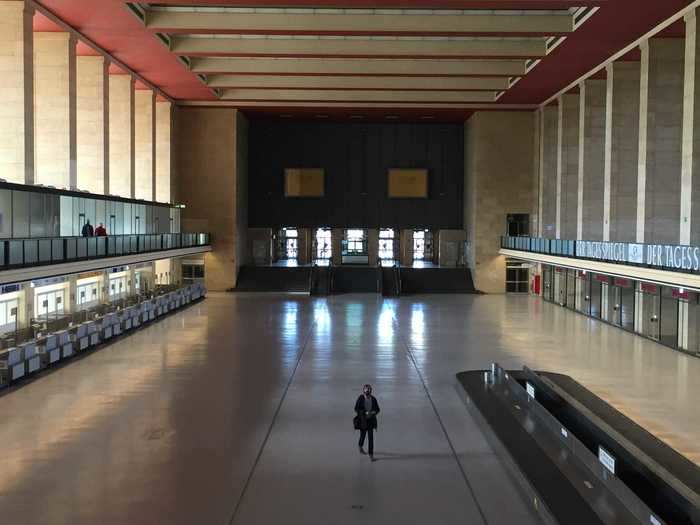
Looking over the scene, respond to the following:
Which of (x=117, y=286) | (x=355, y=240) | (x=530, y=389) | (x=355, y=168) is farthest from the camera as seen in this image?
(x=355, y=240)

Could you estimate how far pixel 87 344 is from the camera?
69.6 feet

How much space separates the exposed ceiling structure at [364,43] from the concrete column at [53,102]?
126 centimetres

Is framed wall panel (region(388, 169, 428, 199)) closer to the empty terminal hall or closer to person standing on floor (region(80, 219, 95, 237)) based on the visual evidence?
the empty terminal hall

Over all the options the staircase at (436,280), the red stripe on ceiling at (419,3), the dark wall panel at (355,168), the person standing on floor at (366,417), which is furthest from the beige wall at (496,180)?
the person standing on floor at (366,417)

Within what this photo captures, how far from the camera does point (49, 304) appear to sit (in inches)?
895

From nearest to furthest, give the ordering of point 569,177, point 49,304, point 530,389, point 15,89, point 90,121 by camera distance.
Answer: point 530,389 < point 15,89 < point 49,304 < point 90,121 < point 569,177

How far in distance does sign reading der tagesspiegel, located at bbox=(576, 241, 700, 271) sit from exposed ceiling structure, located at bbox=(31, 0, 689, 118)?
6.61m

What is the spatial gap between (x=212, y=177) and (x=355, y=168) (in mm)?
8328

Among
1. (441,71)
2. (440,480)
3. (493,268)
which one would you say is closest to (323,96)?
(441,71)

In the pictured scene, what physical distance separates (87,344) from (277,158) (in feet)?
80.6

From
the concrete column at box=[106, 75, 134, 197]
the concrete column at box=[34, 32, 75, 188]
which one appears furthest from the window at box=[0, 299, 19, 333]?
the concrete column at box=[106, 75, 134, 197]

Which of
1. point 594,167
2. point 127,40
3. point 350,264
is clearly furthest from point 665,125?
point 350,264

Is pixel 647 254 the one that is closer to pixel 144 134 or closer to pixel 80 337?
pixel 80 337

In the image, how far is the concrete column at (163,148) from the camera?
38.8 metres
